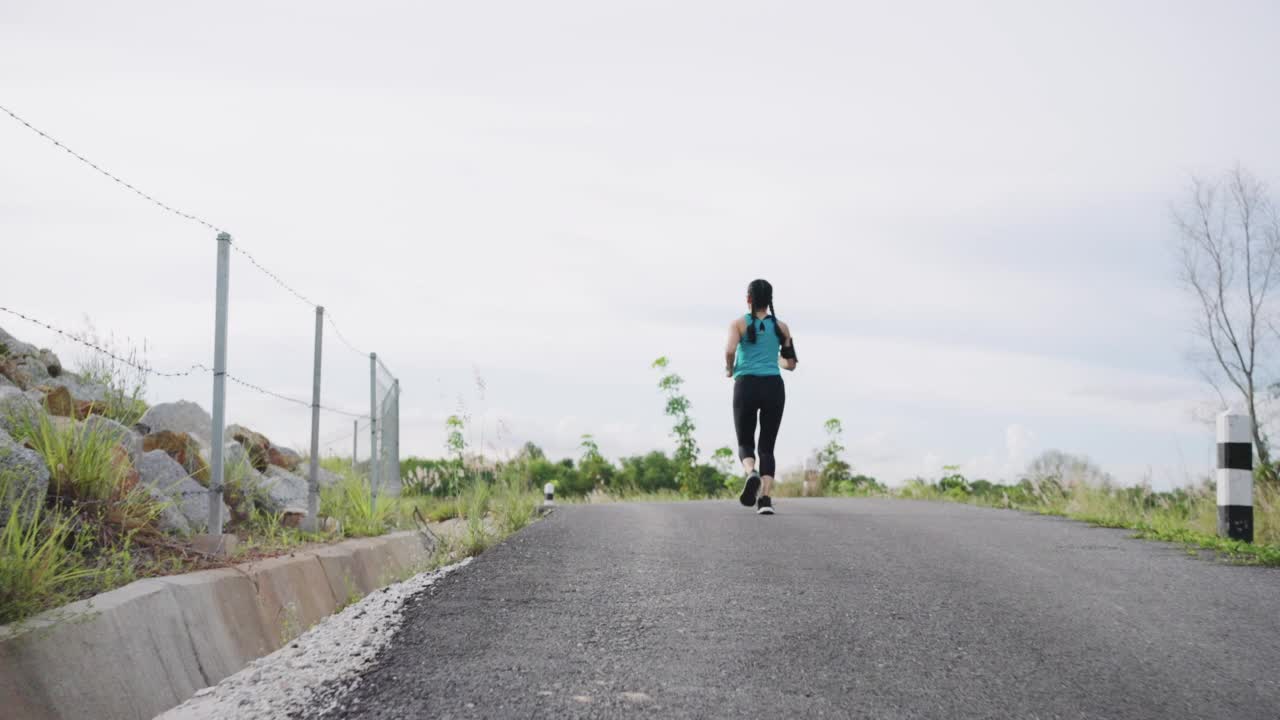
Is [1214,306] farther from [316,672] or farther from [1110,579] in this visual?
[316,672]

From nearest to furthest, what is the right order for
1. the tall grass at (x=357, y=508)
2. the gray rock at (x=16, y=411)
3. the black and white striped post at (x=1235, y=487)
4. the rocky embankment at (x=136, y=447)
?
the rocky embankment at (x=136, y=447)
the gray rock at (x=16, y=411)
the black and white striped post at (x=1235, y=487)
the tall grass at (x=357, y=508)

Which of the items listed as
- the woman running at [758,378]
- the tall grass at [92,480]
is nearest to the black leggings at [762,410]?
the woman running at [758,378]

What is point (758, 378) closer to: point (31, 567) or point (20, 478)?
point (20, 478)

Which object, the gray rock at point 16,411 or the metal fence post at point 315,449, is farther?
the metal fence post at point 315,449

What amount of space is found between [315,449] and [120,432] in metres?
2.14

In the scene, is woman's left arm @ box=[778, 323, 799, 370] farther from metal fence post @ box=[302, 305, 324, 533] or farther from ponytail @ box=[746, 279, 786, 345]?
metal fence post @ box=[302, 305, 324, 533]

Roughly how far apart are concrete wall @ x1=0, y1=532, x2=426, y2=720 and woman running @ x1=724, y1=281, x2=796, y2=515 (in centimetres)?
511

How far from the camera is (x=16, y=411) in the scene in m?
5.99

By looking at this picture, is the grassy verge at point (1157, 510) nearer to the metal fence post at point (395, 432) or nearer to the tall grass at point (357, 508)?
the tall grass at point (357, 508)

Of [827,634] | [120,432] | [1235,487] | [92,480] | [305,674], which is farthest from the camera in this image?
[1235,487]

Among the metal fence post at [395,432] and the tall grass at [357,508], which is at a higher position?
the metal fence post at [395,432]

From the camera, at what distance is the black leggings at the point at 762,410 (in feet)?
33.9

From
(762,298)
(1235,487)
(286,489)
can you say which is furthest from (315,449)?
(1235,487)

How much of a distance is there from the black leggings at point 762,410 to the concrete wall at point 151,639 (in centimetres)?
513
